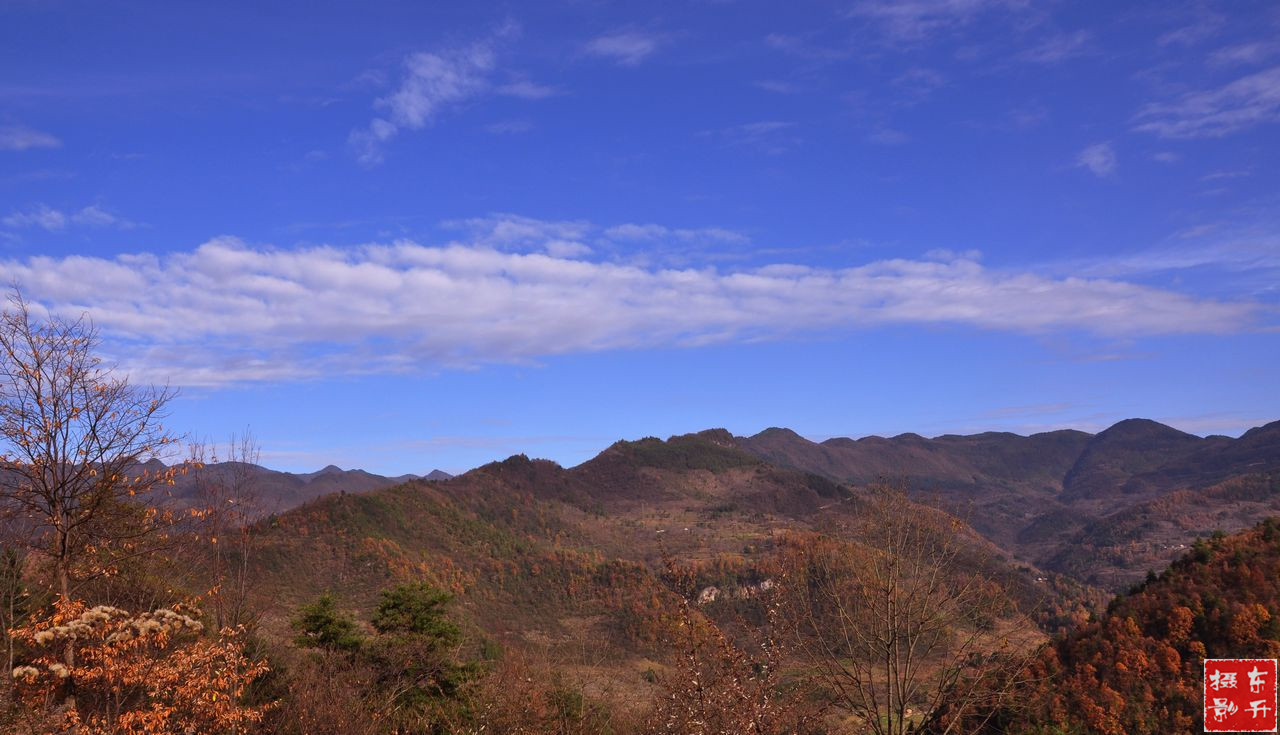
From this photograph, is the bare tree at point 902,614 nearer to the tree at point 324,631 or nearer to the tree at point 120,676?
the tree at point 120,676

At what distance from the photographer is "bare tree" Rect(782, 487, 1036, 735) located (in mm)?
12977

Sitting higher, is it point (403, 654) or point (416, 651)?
point (403, 654)

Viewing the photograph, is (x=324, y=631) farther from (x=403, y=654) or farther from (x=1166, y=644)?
(x=1166, y=644)

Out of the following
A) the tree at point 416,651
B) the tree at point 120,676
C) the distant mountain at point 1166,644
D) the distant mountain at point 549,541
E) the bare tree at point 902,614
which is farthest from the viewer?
the distant mountain at point 549,541

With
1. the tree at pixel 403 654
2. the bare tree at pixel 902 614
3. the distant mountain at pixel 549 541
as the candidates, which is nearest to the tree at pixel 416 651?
the tree at pixel 403 654

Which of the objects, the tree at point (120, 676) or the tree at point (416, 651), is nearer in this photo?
the tree at point (120, 676)

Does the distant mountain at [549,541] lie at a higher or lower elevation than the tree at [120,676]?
lower

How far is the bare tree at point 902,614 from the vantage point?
1298cm

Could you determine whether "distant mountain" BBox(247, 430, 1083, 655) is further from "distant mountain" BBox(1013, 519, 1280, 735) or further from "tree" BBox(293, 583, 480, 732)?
"tree" BBox(293, 583, 480, 732)

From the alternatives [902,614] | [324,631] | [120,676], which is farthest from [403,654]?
[902,614]

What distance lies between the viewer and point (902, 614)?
42.9 ft

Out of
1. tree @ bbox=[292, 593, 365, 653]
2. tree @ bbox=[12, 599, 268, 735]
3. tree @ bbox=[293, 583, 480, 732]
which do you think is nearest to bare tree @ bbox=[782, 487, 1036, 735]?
tree @ bbox=[12, 599, 268, 735]

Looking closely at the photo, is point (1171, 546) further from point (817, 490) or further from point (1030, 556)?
point (817, 490)

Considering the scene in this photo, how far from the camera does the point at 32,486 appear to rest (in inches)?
492
